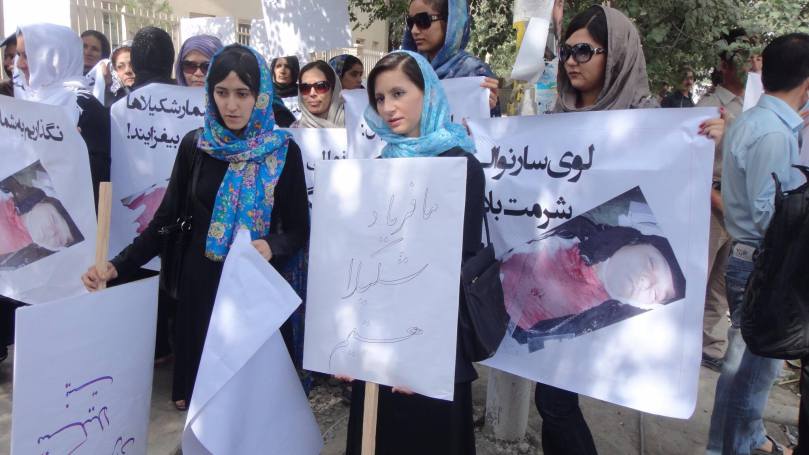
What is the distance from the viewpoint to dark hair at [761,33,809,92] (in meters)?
2.28

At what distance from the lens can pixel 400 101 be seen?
1891 millimetres

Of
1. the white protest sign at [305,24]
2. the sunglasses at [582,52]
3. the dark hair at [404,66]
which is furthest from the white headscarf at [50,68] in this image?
the sunglasses at [582,52]

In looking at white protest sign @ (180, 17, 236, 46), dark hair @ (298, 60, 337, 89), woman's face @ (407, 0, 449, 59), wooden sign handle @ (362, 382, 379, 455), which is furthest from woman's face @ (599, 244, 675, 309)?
white protest sign @ (180, 17, 236, 46)

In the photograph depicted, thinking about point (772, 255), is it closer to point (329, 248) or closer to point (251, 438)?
point (329, 248)

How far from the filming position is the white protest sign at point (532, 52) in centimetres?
234

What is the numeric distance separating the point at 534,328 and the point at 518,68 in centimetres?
103

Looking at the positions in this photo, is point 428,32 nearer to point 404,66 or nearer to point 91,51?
point 404,66

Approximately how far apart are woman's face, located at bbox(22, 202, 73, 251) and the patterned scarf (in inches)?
45.8

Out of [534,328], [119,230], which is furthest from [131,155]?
[534,328]

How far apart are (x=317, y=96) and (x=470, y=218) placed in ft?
7.41

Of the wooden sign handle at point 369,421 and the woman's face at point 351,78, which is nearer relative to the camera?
the wooden sign handle at point 369,421

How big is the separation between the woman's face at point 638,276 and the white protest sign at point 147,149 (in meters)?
2.45

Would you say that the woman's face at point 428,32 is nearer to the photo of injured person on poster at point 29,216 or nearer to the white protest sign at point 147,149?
the white protest sign at point 147,149

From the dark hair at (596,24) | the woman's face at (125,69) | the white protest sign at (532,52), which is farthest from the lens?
the woman's face at (125,69)
